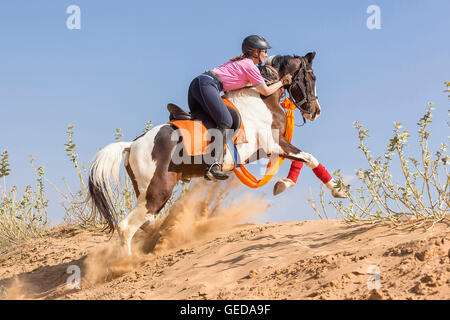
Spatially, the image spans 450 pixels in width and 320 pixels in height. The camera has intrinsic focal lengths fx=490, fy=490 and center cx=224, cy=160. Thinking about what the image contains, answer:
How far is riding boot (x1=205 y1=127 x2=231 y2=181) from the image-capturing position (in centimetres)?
573

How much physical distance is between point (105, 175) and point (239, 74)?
2.07 metres

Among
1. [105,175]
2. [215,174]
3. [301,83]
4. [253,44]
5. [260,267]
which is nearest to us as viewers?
[260,267]

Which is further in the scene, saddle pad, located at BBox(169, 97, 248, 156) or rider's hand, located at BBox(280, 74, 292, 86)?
rider's hand, located at BBox(280, 74, 292, 86)

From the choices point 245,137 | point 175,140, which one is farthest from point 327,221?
point 175,140

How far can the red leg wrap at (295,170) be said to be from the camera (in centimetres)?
620

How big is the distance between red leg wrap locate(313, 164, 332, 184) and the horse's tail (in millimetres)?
2383

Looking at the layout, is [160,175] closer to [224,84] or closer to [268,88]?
[224,84]

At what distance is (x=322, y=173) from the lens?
6207mm

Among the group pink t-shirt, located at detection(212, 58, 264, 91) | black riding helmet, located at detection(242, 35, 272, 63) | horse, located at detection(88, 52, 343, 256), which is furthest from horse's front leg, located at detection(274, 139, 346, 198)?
black riding helmet, located at detection(242, 35, 272, 63)

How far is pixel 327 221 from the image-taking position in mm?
6555

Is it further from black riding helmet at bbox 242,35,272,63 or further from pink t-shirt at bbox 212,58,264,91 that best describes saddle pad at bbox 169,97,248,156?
black riding helmet at bbox 242,35,272,63

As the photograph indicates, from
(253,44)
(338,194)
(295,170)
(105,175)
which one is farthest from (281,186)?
(105,175)

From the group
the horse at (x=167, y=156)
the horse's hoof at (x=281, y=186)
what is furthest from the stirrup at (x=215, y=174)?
the horse's hoof at (x=281, y=186)
